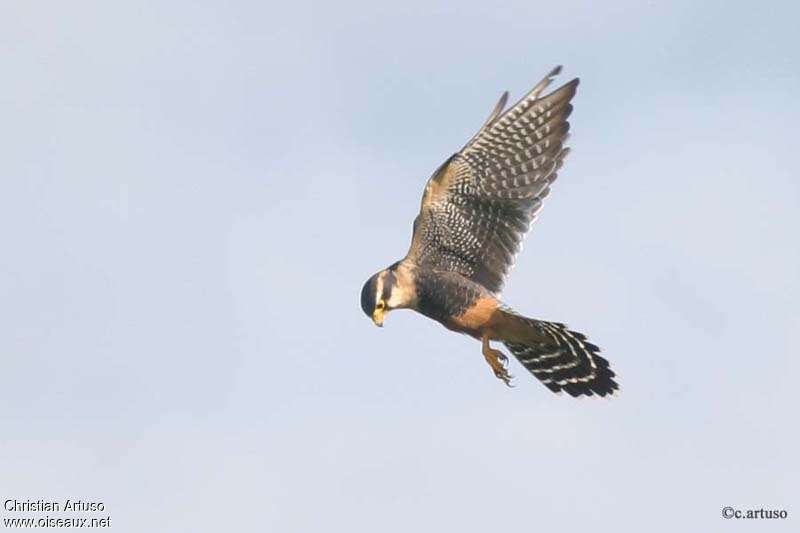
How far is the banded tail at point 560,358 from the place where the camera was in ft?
82.9

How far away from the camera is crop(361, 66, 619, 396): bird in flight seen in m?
25.5

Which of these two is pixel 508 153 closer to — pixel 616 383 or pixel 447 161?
pixel 447 161

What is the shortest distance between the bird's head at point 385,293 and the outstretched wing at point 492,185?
581 millimetres

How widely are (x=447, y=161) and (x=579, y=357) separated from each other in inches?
97.4

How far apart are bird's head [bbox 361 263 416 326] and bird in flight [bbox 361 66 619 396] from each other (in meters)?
0.27

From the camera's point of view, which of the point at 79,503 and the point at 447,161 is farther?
the point at 79,503

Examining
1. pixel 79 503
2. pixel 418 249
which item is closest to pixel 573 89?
pixel 418 249

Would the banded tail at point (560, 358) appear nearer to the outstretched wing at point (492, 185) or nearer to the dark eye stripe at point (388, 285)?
the outstretched wing at point (492, 185)

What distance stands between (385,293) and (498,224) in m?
1.83

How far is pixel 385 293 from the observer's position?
2470 cm

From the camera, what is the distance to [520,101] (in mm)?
25766

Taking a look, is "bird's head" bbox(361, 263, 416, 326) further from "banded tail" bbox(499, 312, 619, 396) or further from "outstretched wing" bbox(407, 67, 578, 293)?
"banded tail" bbox(499, 312, 619, 396)

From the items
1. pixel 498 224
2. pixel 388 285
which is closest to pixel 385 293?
pixel 388 285

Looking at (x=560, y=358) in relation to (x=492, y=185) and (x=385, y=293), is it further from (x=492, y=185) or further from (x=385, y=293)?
(x=385, y=293)
